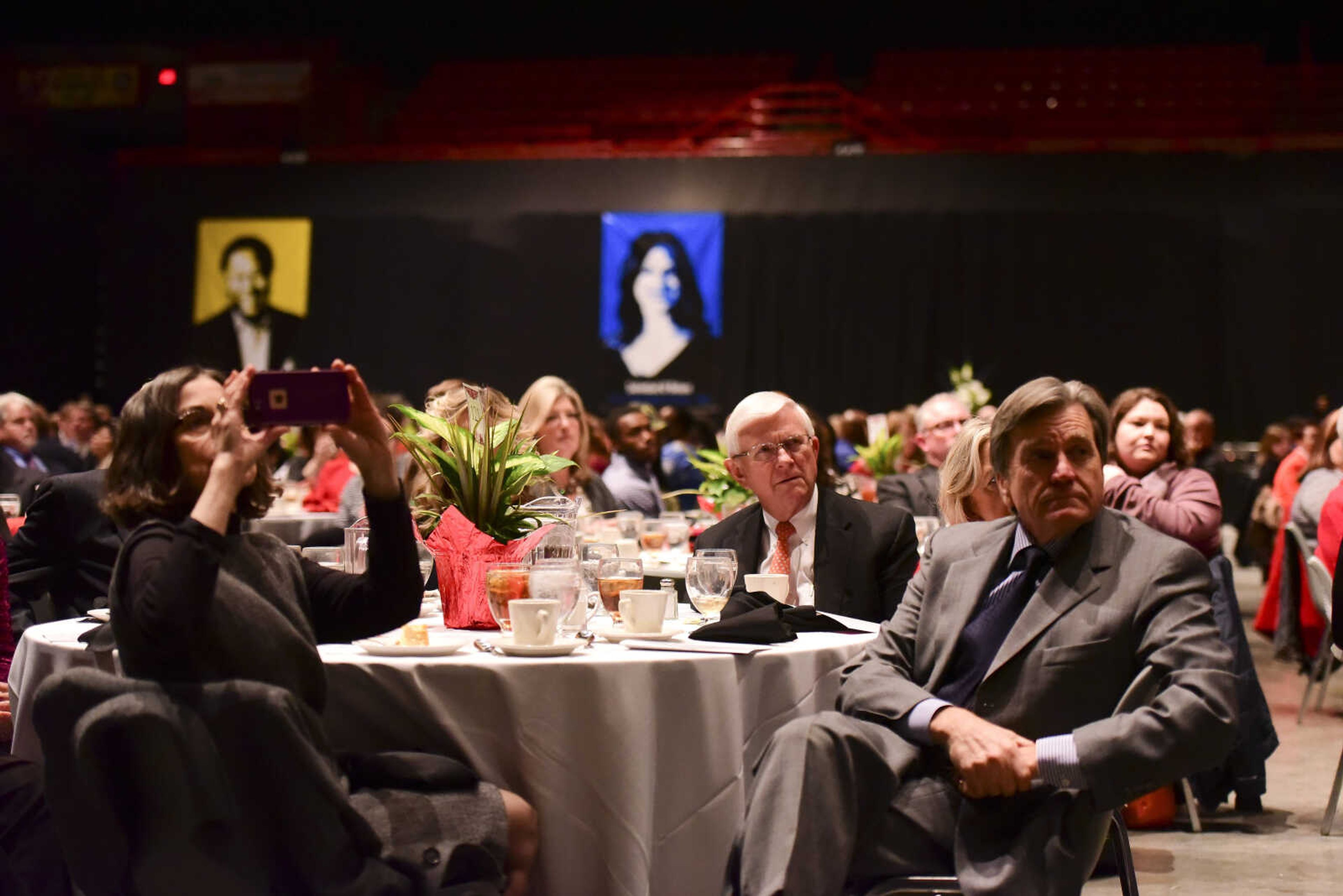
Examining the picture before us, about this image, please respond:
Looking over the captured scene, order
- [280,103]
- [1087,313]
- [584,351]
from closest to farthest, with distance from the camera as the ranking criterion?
[1087,313] → [584,351] → [280,103]

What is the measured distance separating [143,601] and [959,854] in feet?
4.28

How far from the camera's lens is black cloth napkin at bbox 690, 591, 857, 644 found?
2682 mm

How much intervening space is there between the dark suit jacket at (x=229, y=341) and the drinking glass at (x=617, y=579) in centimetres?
1146

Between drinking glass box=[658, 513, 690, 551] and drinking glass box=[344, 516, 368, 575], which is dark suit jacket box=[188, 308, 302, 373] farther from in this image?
drinking glass box=[344, 516, 368, 575]

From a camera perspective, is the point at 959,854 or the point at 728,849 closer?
the point at 959,854

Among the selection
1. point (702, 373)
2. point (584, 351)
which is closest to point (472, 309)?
point (584, 351)

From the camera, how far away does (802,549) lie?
351 centimetres

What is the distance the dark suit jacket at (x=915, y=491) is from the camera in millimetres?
5449

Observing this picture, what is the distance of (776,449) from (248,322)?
1138cm

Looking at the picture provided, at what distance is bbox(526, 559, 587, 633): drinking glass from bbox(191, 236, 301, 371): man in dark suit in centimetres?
1173

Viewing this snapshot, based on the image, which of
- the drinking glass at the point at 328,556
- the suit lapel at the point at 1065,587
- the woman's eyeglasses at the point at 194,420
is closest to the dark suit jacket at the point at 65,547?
the drinking glass at the point at 328,556

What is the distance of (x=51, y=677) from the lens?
1.91 meters

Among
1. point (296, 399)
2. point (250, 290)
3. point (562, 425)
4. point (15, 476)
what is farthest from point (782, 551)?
point (250, 290)

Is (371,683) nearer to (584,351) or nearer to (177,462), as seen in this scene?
(177,462)
